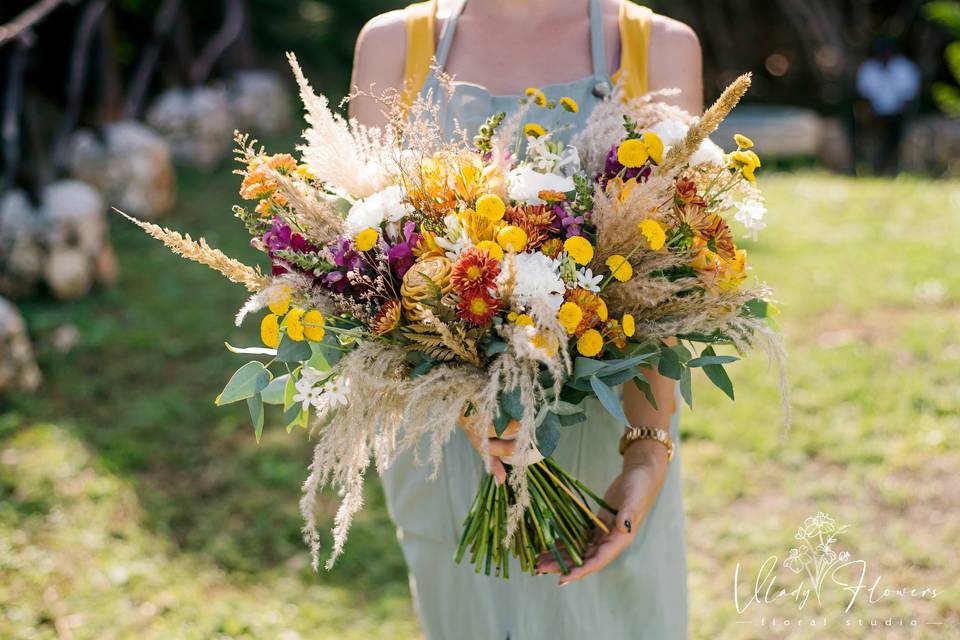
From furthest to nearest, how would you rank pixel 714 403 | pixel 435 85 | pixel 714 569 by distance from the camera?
pixel 714 403
pixel 714 569
pixel 435 85

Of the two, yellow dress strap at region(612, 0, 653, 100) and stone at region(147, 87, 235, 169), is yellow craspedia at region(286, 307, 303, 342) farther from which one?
stone at region(147, 87, 235, 169)

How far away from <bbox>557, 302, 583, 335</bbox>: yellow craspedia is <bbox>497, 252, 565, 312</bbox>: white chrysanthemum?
1 centimetres

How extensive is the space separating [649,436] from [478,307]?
0.60 metres

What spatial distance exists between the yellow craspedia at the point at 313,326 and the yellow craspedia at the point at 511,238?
0.31 m

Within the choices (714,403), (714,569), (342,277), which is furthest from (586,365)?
(714,403)

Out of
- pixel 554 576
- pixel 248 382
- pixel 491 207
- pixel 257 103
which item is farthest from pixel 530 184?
pixel 257 103

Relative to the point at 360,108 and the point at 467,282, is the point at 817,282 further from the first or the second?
the point at 467,282

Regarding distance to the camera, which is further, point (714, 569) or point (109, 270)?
point (109, 270)

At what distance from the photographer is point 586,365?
4.61 feet

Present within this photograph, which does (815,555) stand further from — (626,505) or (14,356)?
(14,356)

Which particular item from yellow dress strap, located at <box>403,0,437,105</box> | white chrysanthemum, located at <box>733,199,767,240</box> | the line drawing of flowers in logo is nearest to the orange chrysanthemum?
white chrysanthemum, located at <box>733,199,767,240</box>

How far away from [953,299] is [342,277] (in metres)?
4.77

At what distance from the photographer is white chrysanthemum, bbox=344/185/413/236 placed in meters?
1.38

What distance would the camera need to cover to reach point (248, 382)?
1521 mm
